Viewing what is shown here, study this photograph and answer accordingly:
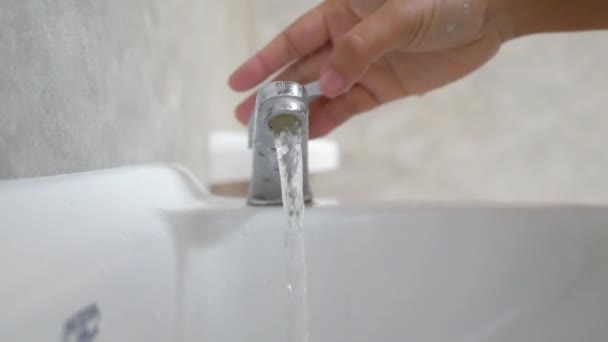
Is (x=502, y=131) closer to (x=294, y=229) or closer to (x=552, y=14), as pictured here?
(x=552, y=14)

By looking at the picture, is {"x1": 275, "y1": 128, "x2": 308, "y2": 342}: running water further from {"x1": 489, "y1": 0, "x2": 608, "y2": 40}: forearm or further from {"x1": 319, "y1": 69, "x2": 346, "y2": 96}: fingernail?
{"x1": 489, "y1": 0, "x2": 608, "y2": 40}: forearm

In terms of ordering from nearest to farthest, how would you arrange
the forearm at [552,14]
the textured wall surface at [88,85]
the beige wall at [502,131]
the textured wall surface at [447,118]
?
1. the textured wall surface at [88,85]
2. the forearm at [552,14]
3. the textured wall surface at [447,118]
4. the beige wall at [502,131]

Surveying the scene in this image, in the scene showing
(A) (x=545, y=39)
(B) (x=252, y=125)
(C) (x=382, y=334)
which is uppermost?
(A) (x=545, y=39)

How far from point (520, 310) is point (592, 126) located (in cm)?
64

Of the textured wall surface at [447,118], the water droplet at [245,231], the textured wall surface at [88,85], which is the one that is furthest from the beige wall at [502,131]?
the water droplet at [245,231]

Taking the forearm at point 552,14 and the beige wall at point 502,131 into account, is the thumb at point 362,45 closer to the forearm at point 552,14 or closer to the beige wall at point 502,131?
the forearm at point 552,14

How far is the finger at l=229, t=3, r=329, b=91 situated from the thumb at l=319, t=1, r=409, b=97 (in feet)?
0.36

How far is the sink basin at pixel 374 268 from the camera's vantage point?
30 cm

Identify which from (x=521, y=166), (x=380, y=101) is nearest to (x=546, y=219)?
(x=380, y=101)

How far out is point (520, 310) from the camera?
0.32 m

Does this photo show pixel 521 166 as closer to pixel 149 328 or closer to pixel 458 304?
pixel 458 304

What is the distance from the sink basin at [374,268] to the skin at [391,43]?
0.33 feet

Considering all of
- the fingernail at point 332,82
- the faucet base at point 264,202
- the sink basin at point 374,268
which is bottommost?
the sink basin at point 374,268

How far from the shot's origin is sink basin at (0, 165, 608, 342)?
300 millimetres
